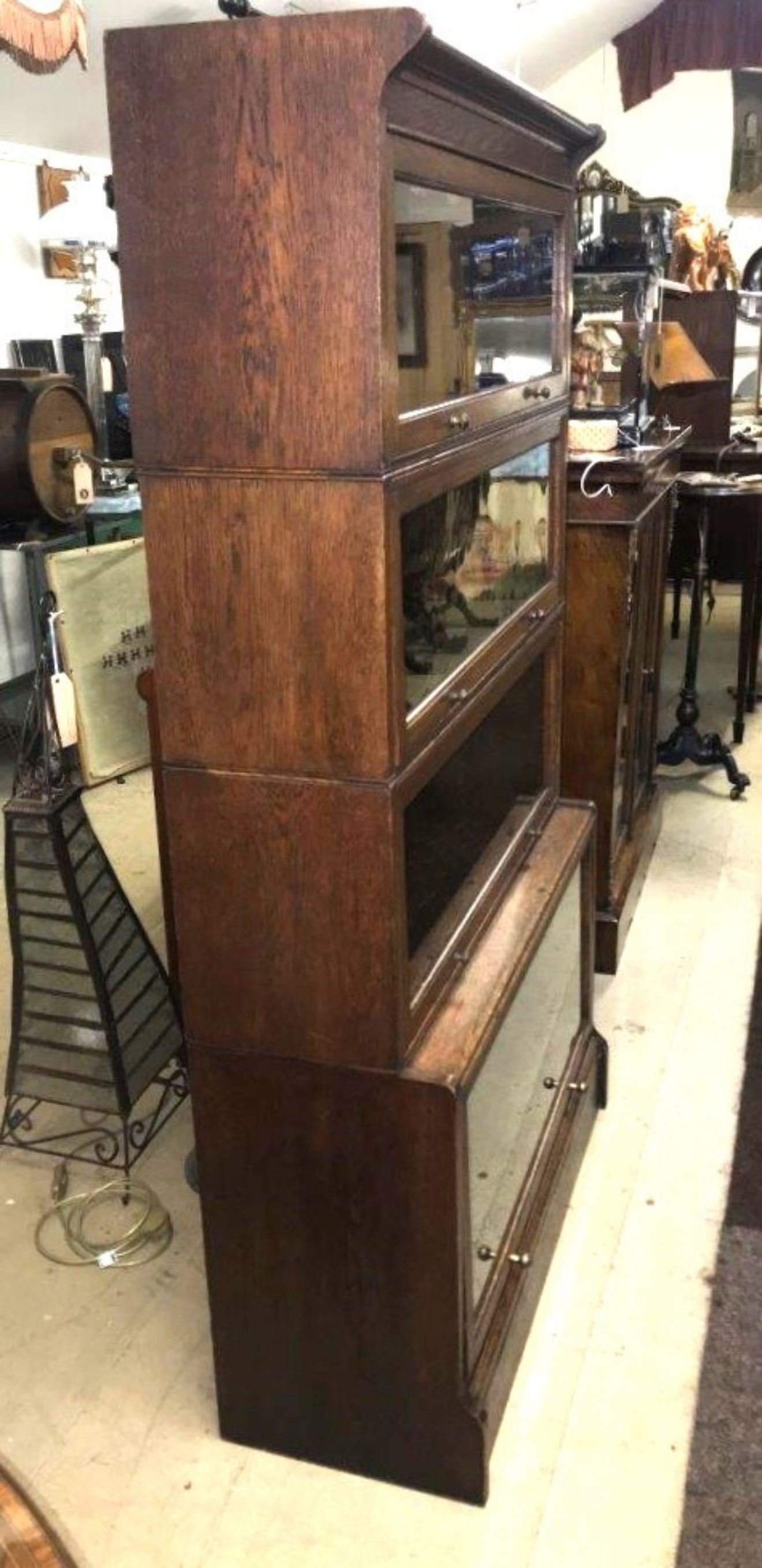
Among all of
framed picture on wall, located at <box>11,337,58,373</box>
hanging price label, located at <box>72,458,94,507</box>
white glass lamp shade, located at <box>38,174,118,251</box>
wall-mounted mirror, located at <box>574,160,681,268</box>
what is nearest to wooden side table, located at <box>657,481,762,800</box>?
wall-mounted mirror, located at <box>574,160,681,268</box>

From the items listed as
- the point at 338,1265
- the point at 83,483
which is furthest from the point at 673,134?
the point at 338,1265

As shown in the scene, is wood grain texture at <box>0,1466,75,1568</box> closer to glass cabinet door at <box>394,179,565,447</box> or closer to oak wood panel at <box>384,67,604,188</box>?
glass cabinet door at <box>394,179,565,447</box>

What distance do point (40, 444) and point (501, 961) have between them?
231 cm

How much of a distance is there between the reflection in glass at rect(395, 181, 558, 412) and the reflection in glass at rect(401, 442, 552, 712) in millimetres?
118

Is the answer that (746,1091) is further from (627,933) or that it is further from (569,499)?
(569,499)

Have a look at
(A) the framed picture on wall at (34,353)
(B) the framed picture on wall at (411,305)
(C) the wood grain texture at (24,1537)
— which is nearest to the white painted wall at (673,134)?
(A) the framed picture on wall at (34,353)

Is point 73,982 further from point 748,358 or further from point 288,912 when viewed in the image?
point 748,358

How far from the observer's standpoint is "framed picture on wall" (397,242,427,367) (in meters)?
1.22

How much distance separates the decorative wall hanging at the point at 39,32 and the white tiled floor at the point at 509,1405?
1.59 m

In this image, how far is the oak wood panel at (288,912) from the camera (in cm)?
131

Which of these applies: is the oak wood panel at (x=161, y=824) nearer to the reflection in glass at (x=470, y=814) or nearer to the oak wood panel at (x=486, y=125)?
the reflection in glass at (x=470, y=814)

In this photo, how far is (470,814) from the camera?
179cm

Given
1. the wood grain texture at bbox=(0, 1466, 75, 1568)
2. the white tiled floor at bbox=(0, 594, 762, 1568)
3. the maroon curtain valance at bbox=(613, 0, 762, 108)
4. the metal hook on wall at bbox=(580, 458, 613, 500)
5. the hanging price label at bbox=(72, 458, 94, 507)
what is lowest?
the white tiled floor at bbox=(0, 594, 762, 1568)

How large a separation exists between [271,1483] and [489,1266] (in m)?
0.37
